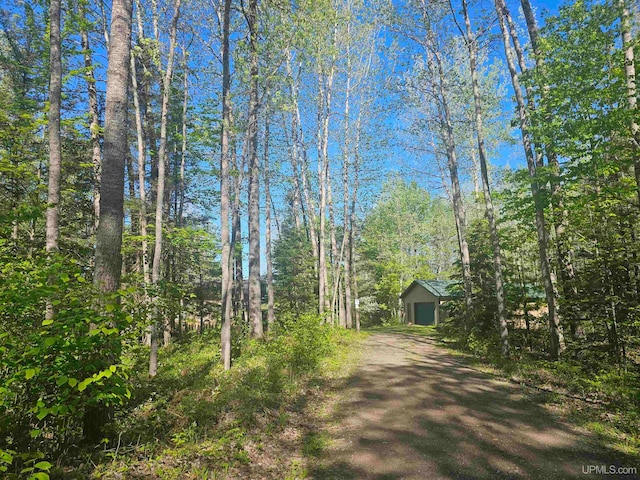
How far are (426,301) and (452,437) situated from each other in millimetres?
25656

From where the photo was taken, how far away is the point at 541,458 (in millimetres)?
4117

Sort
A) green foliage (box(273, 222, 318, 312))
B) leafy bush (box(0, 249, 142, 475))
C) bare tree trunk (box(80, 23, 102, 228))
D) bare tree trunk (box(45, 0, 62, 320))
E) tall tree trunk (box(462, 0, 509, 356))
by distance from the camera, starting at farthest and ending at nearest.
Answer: green foliage (box(273, 222, 318, 312)) → bare tree trunk (box(80, 23, 102, 228)) → tall tree trunk (box(462, 0, 509, 356)) → bare tree trunk (box(45, 0, 62, 320)) → leafy bush (box(0, 249, 142, 475))

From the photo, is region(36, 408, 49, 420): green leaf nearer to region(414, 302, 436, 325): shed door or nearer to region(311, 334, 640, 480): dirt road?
region(311, 334, 640, 480): dirt road

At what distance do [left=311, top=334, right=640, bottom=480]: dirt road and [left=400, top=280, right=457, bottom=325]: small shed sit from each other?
20.9 m

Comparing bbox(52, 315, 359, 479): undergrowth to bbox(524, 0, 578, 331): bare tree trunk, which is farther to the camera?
bbox(524, 0, 578, 331): bare tree trunk

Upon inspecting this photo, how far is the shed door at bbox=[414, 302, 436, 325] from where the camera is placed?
95.2 ft

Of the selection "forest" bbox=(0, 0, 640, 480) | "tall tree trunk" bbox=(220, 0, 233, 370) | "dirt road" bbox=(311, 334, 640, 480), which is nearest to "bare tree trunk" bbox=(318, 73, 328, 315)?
"forest" bbox=(0, 0, 640, 480)

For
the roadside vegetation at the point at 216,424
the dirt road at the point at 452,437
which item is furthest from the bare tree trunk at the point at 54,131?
the dirt road at the point at 452,437

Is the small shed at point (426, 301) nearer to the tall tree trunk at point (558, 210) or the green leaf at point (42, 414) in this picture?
the tall tree trunk at point (558, 210)

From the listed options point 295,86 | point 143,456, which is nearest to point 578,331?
point 143,456

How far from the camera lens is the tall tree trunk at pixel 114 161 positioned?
404 cm

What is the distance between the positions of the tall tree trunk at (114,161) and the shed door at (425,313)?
28.1 meters

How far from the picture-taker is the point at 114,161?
4367 millimetres

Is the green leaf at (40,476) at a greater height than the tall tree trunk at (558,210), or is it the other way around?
the tall tree trunk at (558,210)
